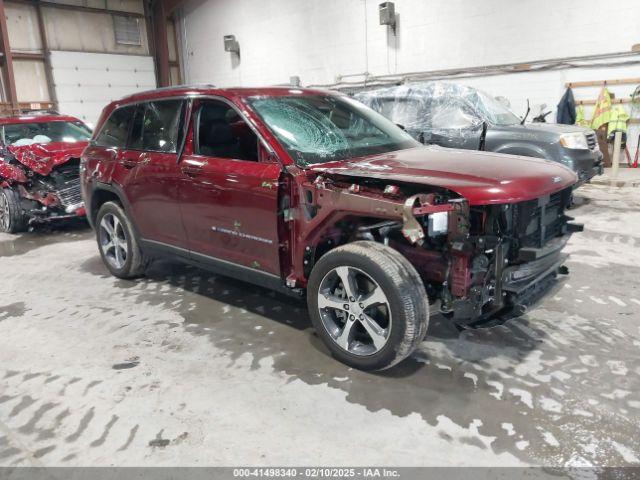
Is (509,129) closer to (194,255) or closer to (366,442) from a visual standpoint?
(194,255)

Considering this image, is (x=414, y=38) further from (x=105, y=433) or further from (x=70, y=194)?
(x=105, y=433)

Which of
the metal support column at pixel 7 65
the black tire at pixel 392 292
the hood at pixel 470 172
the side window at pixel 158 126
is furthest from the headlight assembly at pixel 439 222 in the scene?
the metal support column at pixel 7 65

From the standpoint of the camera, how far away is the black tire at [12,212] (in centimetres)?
694

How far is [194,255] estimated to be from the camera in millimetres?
3953

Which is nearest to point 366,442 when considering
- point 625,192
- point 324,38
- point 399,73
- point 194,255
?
point 194,255

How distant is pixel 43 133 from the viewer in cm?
755

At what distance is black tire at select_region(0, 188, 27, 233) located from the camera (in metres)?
6.94

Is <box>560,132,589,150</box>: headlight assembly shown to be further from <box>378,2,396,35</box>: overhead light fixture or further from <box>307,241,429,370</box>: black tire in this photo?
<box>378,2,396,35</box>: overhead light fixture

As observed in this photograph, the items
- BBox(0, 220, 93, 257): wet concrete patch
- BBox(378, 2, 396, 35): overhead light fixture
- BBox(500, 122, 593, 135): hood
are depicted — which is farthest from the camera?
BBox(378, 2, 396, 35): overhead light fixture

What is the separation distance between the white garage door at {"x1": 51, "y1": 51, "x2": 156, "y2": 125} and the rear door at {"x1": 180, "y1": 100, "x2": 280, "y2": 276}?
14.7 metres

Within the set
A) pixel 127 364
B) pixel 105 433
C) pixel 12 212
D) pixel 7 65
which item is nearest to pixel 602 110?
pixel 127 364

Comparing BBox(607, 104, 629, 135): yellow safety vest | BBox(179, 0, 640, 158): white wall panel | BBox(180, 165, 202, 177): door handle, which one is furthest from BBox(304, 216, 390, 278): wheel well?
BBox(179, 0, 640, 158): white wall panel

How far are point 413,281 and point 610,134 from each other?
9978 millimetres

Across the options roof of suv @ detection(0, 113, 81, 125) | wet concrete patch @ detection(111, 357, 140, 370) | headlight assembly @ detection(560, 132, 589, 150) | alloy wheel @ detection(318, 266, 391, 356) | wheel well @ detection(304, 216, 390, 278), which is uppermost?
roof of suv @ detection(0, 113, 81, 125)
